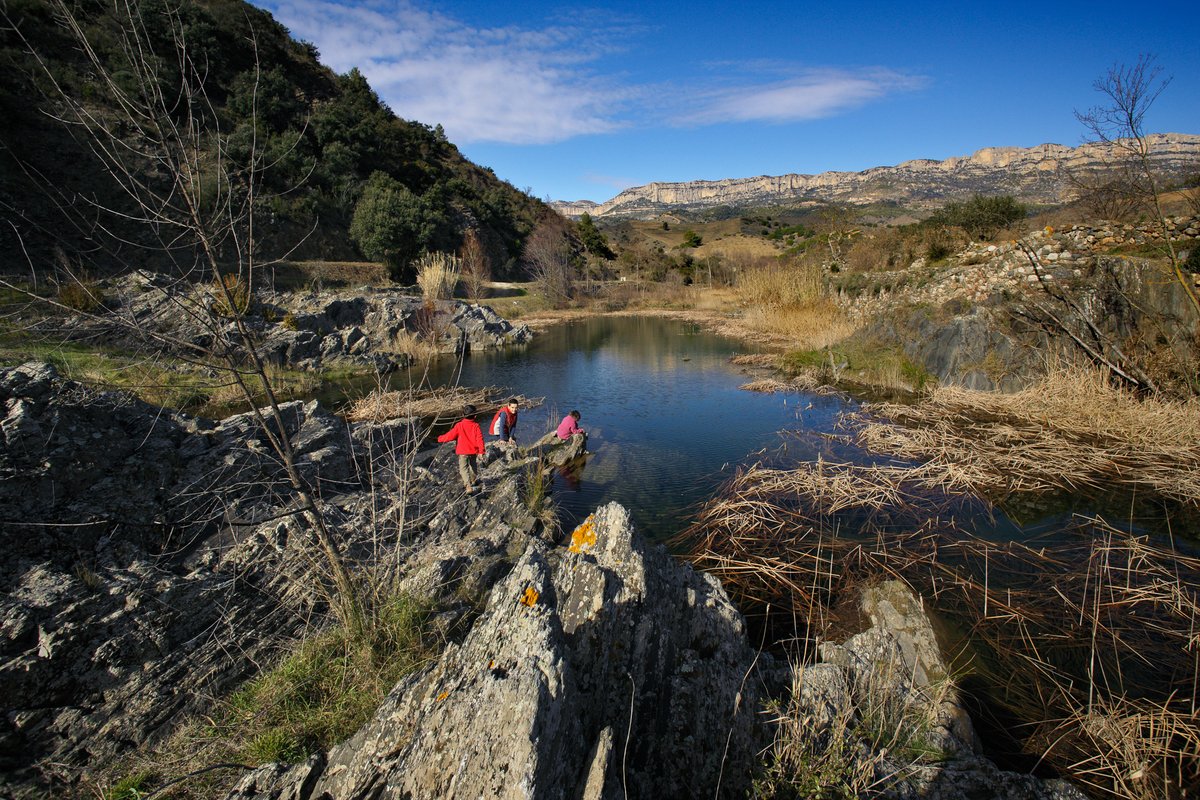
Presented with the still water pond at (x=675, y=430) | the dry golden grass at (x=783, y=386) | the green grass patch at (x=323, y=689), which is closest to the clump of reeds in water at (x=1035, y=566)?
the still water pond at (x=675, y=430)

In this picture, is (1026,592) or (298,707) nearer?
(298,707)

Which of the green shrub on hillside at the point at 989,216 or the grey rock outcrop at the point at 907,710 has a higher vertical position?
the green shrub on hillside at the point at 989,216

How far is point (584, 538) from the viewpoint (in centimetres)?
389

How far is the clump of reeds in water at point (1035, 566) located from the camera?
3.71m

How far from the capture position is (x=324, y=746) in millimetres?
2965

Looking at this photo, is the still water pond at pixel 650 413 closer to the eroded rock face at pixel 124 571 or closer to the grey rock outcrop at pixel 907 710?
the eroded rock face at pixel 124 571

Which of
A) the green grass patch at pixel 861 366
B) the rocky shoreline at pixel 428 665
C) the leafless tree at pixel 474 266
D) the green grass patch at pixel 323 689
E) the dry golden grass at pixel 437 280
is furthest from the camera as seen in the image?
the leafless tree at pixel 474 266

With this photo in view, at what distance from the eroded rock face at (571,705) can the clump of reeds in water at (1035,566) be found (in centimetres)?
223

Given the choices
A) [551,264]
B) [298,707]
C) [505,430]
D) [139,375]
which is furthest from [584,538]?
[551,264]

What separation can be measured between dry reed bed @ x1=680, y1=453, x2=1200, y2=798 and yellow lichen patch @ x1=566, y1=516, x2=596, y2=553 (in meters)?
2.47

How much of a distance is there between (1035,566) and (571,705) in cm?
631

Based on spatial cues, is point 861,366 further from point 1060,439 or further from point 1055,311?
point 1060,439

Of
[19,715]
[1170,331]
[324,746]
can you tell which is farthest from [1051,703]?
[1170,331]

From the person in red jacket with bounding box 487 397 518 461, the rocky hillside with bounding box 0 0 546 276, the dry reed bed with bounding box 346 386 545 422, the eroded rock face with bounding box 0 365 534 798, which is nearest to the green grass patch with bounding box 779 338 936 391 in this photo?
the dry reed bed with bounding box 346 386 545 422
